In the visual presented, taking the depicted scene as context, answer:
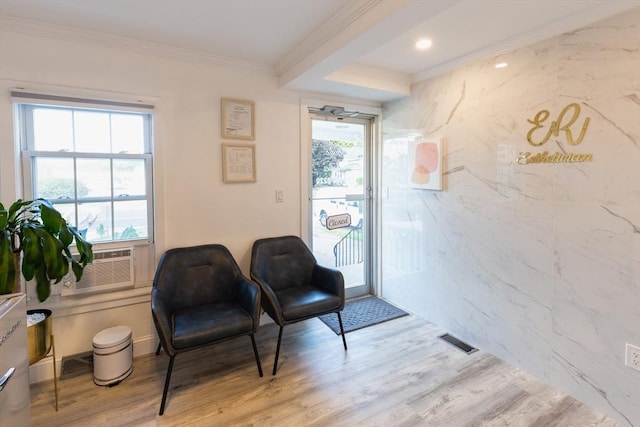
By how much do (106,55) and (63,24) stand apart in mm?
266

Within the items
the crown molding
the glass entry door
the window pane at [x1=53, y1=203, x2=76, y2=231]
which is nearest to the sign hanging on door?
the glass entry door

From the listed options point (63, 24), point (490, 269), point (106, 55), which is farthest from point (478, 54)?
point (63, 24)

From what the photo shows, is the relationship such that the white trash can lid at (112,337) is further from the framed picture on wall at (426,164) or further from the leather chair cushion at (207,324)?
the framed picture on wall at (426,164)

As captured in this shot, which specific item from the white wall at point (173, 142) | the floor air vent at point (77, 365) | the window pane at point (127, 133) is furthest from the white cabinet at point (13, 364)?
the window pane at point (127, 133)

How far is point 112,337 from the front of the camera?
220 centimetres

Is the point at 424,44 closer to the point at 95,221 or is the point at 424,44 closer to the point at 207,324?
the point at 207,324

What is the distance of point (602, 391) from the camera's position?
1.94 m

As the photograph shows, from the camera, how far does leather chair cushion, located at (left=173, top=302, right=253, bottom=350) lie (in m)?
1.97

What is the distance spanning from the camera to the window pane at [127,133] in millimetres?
2416

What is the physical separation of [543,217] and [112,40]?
10.4 feet

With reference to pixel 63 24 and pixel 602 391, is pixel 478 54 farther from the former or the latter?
pixel 63 24

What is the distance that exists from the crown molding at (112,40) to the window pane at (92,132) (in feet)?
1.60

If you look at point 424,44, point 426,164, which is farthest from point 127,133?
point 426,164

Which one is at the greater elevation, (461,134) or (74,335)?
(461,134)
